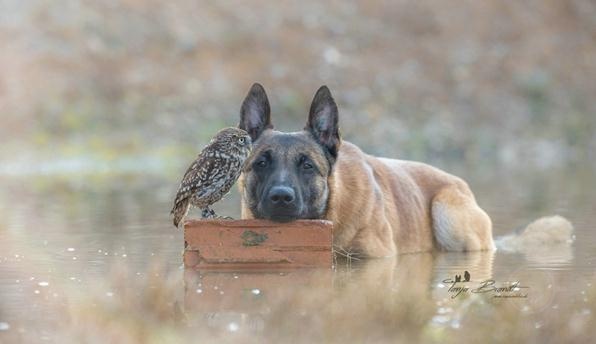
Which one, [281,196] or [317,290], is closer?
[317,290]

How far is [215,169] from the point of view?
741 cm

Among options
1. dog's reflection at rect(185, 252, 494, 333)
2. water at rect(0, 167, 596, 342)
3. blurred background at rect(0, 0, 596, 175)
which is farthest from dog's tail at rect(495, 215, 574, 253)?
blurred background at rect(0, 0, 596, 175)

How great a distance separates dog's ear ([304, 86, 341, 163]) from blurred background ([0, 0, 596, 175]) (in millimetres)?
13672

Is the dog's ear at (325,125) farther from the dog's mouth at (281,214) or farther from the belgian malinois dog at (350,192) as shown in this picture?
the dog's mouth at (281,214)

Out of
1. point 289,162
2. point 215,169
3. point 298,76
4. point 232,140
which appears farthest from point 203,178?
point 298,76

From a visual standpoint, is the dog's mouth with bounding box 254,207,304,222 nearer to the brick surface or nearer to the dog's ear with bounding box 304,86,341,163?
the brick surface

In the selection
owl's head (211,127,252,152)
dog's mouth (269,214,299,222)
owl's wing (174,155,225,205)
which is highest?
owl's head (211,127,252,152)

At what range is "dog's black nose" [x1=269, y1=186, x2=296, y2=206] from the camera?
7355mm

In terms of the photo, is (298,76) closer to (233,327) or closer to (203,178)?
(203,178)

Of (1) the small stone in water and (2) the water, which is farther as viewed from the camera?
(1) the small stone in water

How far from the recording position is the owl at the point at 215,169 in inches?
291

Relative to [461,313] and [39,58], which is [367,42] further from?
[461,313]

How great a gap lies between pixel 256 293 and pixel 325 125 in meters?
1.92

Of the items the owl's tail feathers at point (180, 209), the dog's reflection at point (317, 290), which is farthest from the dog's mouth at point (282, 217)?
the owl's tail feathers at point (180, 209)
